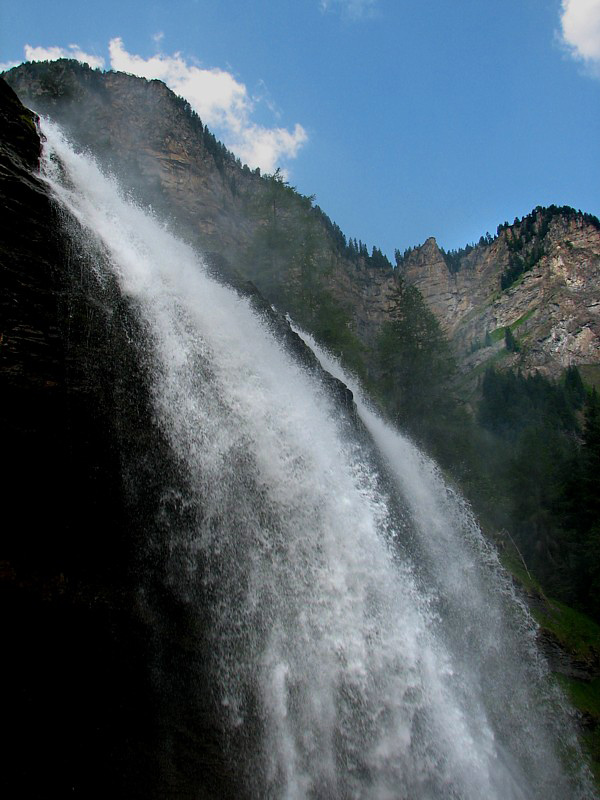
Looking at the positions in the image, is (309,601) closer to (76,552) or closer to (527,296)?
(76,552)

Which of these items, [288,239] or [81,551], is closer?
[81,551]

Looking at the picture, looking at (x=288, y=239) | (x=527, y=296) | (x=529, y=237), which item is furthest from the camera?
(x=529, y=237)

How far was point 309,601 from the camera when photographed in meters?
11.1

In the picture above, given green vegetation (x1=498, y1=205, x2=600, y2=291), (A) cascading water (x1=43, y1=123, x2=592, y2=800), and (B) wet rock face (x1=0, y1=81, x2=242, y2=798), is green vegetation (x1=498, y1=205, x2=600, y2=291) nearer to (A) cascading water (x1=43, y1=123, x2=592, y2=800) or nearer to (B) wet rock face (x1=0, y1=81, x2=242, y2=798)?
(A) cascading water (x1=43, y1=123, x2=592, y2=800)

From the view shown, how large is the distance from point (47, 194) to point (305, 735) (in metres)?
13.2

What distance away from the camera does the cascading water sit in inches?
397

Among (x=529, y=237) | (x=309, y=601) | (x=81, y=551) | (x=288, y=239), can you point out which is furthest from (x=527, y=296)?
(x=81, y=551)

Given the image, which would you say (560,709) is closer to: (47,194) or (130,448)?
(130,448)

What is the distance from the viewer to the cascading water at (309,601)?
1008 centimetres

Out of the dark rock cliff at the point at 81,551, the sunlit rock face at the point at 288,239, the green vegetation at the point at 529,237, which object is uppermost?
the green vegetation at the point at 529,237

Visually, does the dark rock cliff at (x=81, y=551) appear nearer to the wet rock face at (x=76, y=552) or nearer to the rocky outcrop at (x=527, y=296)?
the wet rock face at (x=76, y=552)

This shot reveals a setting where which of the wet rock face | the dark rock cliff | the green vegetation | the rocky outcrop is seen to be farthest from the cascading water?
A: the green vegetation

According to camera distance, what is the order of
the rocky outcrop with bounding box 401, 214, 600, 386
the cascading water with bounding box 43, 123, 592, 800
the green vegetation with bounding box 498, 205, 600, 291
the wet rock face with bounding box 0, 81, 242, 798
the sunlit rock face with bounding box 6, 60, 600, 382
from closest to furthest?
the wet rock face with bounding box 0, 81, 242, 798
the cascading water with bounding box 43, 123, 592, 800
the sunlit rock face with bounding box 6, 60, 600, 382
the rocky outcrop with bounding box 401, 214, 600, 386
the green vegetation with bounding box 498, 205, 600, 291

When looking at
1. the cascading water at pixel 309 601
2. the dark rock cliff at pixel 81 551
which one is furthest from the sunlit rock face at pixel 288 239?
the dark rock cliff at pixel 81 551
